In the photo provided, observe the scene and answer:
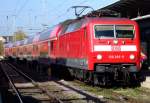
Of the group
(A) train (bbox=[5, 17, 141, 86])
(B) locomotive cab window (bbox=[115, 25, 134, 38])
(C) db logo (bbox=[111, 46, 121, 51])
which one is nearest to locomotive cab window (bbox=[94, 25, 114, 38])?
(A) train (bbox=[5, 17, 141, 86])

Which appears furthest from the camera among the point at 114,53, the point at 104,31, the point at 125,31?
the point at 125,31

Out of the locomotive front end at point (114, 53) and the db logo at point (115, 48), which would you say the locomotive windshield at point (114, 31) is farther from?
the db logo at point (115, 48)

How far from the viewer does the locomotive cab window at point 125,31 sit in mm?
19016

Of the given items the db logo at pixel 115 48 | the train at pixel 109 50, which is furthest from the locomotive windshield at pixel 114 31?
the db logo at pixel 115 48

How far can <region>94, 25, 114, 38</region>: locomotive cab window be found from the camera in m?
18.9

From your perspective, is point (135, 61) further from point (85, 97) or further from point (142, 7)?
point (142, 7)

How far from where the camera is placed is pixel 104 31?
18953 millimetres

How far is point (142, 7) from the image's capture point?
29.7m

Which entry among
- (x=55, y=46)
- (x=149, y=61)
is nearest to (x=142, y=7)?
(x=149, y=61)

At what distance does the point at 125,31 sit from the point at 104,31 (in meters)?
0.90

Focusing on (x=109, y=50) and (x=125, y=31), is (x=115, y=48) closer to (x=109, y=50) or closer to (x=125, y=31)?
(x=109, y=50)

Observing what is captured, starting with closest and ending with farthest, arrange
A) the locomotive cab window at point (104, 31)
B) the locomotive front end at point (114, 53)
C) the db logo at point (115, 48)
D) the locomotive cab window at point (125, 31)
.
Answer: the locomotive front end at point (114, 53), the db logo at point (115, 48), the locomotive cab window at point (104, 31), the locomotive cab window at point (125, 31)

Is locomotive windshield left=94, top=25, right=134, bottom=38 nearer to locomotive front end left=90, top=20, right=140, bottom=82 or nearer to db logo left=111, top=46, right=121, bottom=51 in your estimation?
locomotive front end left=90, top=20, right=140, bottom=82

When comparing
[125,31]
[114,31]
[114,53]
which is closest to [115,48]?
[114,53]
